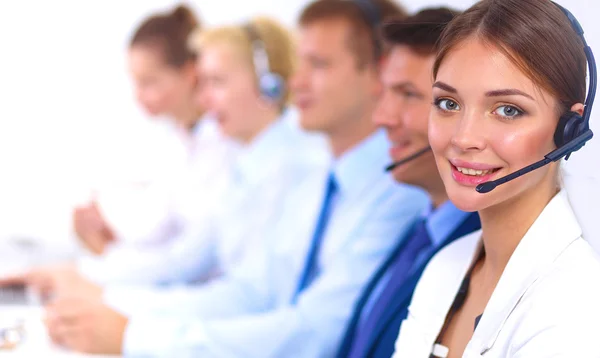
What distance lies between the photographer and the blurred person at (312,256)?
1670 millimetres

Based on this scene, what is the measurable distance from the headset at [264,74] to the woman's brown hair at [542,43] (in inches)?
61.3

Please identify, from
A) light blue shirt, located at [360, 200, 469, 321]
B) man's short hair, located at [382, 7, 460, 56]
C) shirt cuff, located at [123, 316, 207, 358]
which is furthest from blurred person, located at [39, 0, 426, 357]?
man's short hair, located at [382, 7, 460, 56]

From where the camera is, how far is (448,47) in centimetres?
94

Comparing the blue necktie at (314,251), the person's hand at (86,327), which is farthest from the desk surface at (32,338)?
the blue necktie at (314,251)

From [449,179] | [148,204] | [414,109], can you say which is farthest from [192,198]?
[449,179]

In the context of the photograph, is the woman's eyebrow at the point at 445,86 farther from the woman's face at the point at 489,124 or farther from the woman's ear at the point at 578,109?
the woman's ear at the point at 578,109

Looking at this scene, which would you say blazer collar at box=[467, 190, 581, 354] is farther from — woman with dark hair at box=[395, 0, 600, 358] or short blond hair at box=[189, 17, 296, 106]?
short blond hair at box=[189, 17, 296, 106]

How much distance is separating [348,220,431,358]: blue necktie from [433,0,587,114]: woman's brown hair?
56 centimetres

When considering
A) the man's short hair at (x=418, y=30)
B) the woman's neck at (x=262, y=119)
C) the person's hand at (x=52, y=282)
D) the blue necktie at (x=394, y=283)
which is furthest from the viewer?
the woman's neck at (x=262, y=119)

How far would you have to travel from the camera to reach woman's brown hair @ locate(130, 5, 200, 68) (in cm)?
294

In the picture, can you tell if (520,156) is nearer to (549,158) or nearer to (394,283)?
(549,158)

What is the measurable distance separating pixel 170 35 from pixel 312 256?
144 cm

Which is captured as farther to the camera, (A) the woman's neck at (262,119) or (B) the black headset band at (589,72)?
(A) the woman's neck at (262,119)

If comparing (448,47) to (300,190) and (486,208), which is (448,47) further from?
(300,190)
